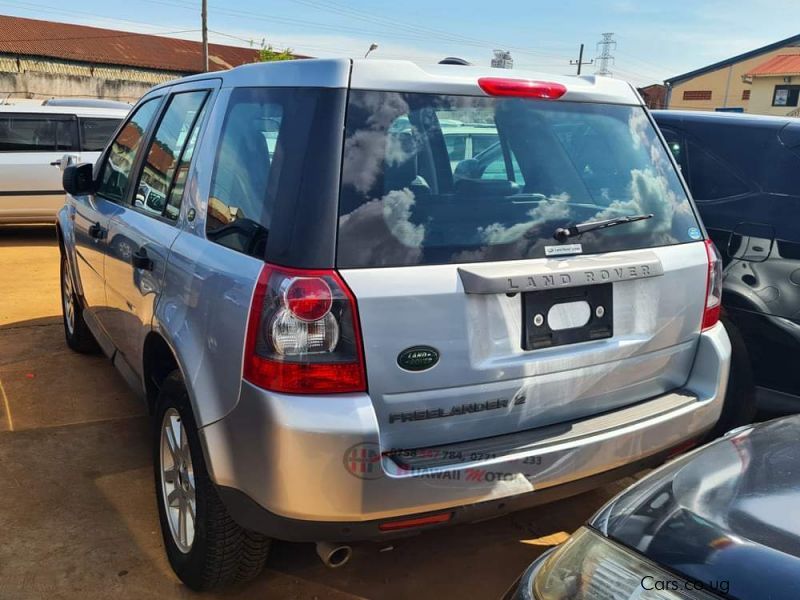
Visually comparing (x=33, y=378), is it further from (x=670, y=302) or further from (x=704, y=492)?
(x=704, y=492)

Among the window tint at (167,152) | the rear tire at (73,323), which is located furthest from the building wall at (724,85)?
the window tint at (167,152)

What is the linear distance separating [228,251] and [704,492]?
153cm

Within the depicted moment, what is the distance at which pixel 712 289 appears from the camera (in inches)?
106

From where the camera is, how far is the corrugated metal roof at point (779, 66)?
38656 mm

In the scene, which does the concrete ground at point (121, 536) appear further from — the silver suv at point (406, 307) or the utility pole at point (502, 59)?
the utility pole at point (502, 59)

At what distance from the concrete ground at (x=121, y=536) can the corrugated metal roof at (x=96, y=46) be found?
122ft

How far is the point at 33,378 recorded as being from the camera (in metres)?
4.58

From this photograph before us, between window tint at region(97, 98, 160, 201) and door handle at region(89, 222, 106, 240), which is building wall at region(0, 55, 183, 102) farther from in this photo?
door handle at region(89, 222, 106, 240)

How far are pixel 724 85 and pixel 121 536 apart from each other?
50.1 metres

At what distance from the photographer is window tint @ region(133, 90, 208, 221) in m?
2.85

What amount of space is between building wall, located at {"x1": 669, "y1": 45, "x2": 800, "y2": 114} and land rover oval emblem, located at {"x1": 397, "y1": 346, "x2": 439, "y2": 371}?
47.3 metres

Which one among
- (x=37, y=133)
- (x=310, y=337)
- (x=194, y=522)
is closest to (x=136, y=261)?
(x=194, y=522)

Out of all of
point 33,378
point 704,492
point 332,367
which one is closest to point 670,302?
point 704,492

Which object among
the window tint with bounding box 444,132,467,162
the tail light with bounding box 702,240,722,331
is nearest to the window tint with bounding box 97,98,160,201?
the window tint with bounding box 444,132,467,162
